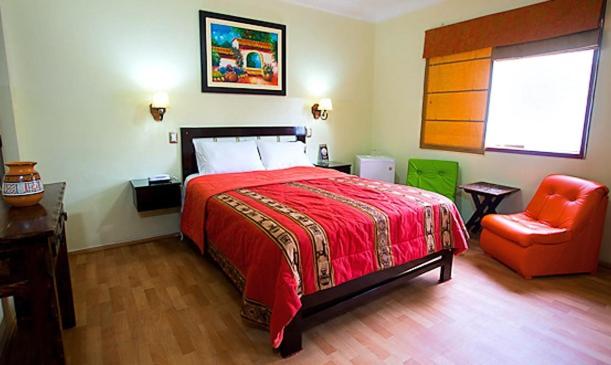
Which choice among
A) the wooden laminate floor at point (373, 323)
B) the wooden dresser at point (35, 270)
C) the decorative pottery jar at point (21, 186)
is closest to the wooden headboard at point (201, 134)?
the wooden laminate floor at point (373, 323)

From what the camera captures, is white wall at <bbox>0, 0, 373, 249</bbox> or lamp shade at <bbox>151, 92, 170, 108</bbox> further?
lamp shade at <bbox>151, 92, 170, 108</bbox>

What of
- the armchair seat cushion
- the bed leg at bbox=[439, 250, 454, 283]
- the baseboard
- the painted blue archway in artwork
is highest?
the painted blue archway in artwork

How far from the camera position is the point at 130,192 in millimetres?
3430

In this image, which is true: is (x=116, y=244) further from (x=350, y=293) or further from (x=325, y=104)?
(x=325, y=104)

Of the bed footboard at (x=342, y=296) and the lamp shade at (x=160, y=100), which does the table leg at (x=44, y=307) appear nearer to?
the bed footboard at (x=342, y=296)

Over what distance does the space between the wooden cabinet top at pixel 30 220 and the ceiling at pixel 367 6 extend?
3.49 meters

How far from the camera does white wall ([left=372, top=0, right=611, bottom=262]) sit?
296 cm

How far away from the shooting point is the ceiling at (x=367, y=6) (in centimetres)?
416

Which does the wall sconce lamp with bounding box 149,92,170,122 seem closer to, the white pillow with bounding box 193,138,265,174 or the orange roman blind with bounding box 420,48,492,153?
the white pillow with bounding box 193,138,265,174

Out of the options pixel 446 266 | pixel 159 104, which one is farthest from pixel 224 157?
pixel 446 266

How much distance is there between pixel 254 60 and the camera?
12.9 feet

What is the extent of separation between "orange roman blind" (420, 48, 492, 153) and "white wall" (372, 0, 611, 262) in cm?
12

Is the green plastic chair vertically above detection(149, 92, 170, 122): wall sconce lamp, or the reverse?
detection(149, 92, 170, 122): wall sconce lamp

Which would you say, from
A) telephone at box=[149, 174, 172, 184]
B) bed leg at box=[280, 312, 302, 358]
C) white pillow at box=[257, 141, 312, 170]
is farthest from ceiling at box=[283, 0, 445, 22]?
bed leg at box=[280, 312, 302, 358]
